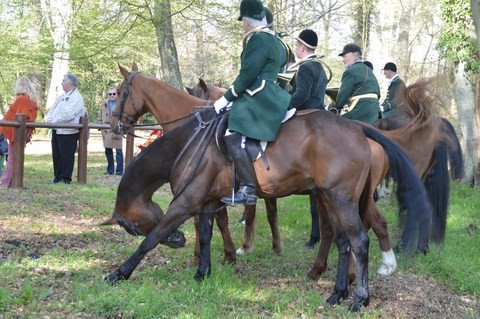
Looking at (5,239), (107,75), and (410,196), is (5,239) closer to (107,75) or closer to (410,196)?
(410,196)

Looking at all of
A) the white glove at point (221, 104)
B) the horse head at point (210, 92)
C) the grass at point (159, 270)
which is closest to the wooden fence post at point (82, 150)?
the grass at point (159, 270)

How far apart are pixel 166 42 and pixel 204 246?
11689mm

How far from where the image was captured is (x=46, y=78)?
108ft

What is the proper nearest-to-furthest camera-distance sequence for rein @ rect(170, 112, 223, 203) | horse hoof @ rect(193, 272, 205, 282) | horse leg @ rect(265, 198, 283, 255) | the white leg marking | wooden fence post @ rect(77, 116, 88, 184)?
rein @ rect(170, 112, 223, 203), horse hoof @ rect(193, 272, 205, 282), the white leg marking, horse leg @ rect(265, 198, 283, 255), wooden fence post @ rect(77, 116, 88, 184)

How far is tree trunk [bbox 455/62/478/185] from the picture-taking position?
503 inches

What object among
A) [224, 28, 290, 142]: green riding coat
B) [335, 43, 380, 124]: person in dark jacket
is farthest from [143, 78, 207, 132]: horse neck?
[335, 43, 380, 124]: person in dark jacket

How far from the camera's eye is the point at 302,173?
5637mm

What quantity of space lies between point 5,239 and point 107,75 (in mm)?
26167

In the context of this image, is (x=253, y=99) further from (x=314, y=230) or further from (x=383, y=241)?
(x=314, y=230)

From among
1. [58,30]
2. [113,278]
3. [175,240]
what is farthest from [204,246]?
[58,30]

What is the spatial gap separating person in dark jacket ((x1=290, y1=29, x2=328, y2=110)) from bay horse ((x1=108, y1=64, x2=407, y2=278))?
1.17 metres

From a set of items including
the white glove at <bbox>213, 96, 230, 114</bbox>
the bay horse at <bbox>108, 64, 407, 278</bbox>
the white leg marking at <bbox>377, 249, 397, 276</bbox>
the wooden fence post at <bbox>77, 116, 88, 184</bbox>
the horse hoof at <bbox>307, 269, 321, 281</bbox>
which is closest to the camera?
the white glove at <bbox>213, 96, 230, 114</bbox>

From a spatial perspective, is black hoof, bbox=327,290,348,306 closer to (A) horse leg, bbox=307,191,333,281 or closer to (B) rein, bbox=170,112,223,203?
(A) horse leg, bbox=307,191,333,281

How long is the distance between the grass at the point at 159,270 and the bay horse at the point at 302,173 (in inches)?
18.4
